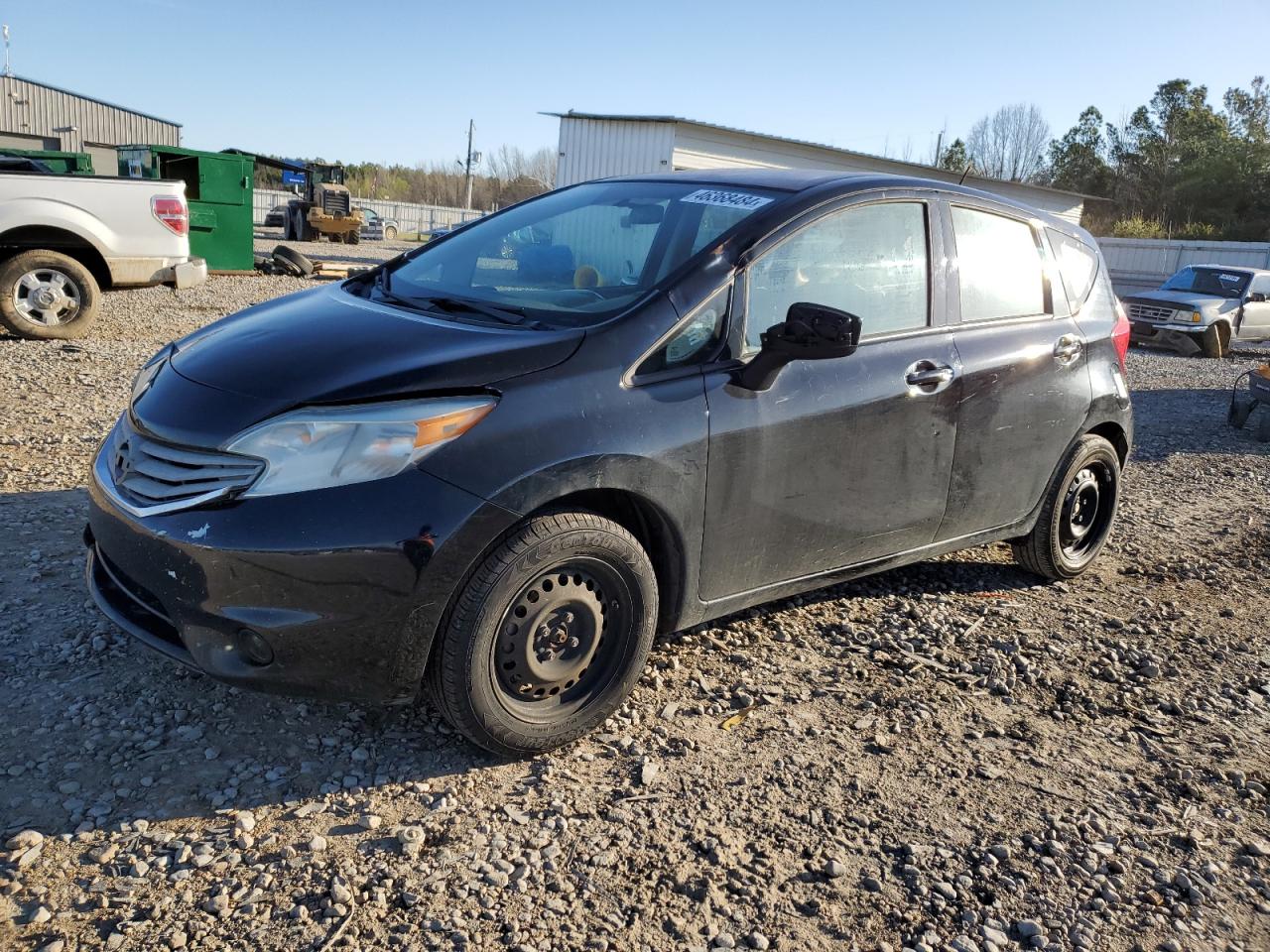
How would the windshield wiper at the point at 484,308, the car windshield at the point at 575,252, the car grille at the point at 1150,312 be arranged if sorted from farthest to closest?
the car grille at the point at 1150,312 < the car windshield at the point at 575,252 < the windshield wiper at the point at 484,308

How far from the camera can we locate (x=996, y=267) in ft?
14.5

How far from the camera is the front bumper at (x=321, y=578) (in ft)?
8.89

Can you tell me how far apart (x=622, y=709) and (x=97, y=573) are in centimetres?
178

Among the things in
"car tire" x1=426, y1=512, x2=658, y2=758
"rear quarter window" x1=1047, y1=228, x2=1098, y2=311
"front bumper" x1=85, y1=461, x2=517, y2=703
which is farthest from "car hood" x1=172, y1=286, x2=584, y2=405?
"rear quarter window" x1=1047, y1=228, x2=1098, y2=311

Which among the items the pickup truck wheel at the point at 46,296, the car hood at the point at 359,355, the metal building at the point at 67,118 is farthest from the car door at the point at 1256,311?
the metal building at the point at 67,118

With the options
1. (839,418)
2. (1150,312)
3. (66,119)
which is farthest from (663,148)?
(66,119)

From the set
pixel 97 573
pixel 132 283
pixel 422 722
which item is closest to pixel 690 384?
Answer: pixel 422 722

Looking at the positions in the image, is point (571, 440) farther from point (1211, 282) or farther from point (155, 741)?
point (1211, 282)

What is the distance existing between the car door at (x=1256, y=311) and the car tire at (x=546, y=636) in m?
19.2

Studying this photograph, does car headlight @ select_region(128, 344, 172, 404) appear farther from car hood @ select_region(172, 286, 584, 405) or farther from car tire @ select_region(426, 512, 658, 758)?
car tire @ select_region(426, 512, 658, 758)

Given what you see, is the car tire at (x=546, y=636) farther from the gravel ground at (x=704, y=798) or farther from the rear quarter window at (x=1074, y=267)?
the rear quarter window at (x=1074, y=267)

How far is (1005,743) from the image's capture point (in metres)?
3.52

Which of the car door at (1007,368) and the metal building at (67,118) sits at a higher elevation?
the metal building at (67,118)

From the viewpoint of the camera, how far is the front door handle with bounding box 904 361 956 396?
3863 mm
